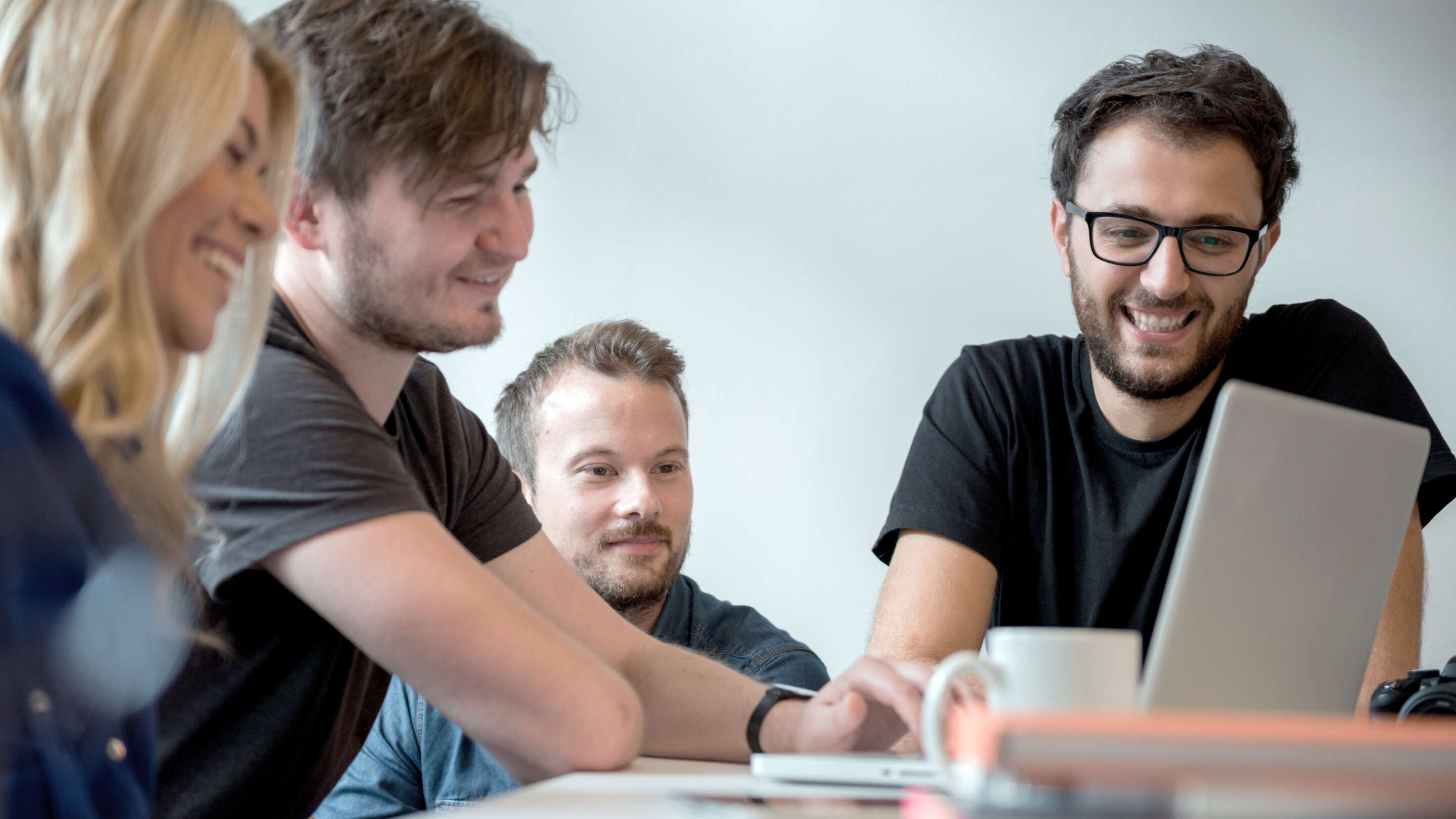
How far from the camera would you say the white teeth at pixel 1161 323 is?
1.76m

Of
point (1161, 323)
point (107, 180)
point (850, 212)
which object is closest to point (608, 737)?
point (107, 180)

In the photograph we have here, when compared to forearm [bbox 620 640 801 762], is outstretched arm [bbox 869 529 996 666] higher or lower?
higher

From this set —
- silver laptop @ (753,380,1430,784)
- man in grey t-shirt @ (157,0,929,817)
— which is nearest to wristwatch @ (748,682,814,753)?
man in grey t-shirt @ (157,0,929,817)

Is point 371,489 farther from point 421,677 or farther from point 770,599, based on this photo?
point 770,599

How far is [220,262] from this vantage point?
922 mm

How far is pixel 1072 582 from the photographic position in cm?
178

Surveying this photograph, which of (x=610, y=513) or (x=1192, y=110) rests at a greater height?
(x=1192, y=110)

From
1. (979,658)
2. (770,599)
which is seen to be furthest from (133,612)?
(770,599)

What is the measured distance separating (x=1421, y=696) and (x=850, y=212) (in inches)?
76.8

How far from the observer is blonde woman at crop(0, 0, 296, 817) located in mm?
672

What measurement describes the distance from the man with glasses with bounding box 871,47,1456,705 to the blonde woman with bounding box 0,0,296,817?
1049mm

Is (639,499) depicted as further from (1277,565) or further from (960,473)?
(1277,565)

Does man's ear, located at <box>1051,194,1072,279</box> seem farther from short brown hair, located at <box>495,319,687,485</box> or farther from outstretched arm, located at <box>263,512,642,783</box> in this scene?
outstretched arm, located at <box>263,512,642,783</box>

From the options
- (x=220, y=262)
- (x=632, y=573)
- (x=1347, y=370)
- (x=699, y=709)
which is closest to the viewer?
(x=220, y=262)
